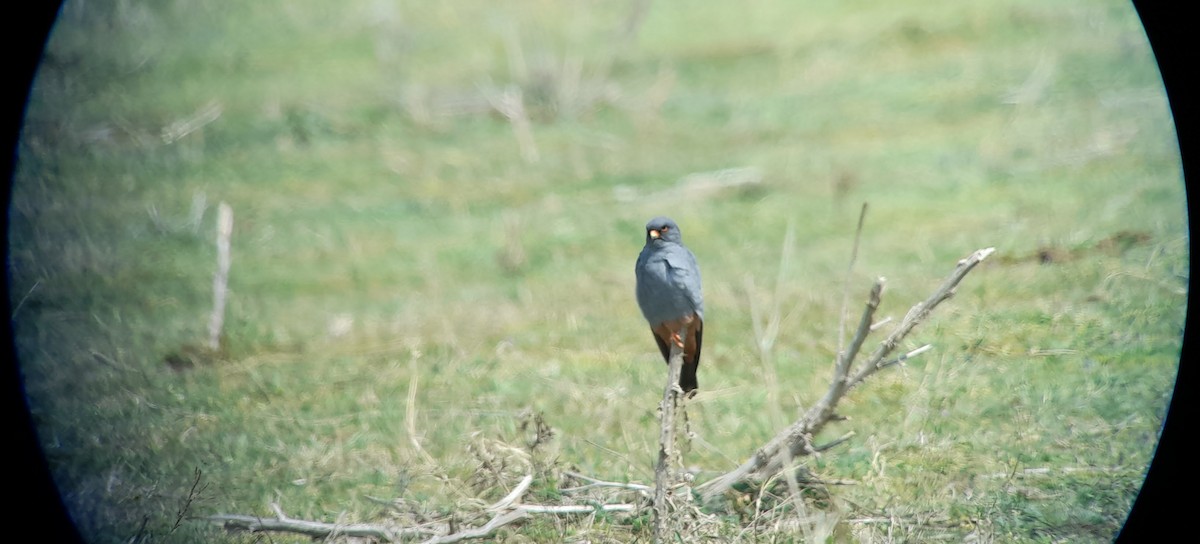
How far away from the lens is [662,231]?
5.82 m

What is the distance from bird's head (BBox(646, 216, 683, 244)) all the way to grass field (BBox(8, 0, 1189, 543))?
1.72 ft

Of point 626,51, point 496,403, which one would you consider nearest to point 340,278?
point 496,403

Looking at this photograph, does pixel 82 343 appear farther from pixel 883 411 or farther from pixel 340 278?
pixel 883 411

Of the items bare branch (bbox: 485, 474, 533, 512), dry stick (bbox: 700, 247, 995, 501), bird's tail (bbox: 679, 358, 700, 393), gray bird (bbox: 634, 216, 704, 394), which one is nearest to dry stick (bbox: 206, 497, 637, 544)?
bare branch (bbox: 485, 474, 533, 512)

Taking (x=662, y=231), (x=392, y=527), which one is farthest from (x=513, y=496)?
(x=662, y=231)

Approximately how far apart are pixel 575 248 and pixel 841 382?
6026 mm

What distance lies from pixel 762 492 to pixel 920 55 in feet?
38.5

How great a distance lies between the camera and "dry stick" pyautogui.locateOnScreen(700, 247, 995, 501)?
15.3 ft

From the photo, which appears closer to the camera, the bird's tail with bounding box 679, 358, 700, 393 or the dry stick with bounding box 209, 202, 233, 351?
the bird's tail with bounding box 679, 358, 700, 393

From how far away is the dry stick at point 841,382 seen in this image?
184 inches

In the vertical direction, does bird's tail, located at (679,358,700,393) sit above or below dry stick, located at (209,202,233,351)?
above

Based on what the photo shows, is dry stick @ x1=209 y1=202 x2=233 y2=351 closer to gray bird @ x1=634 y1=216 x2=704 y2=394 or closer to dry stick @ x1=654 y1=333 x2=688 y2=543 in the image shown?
gray bird @ x1=634 y1=216 x2=704 y2=394

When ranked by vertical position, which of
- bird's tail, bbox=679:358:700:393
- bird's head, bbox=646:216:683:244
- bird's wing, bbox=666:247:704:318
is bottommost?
bird's tail, bbox=679:358:700:393

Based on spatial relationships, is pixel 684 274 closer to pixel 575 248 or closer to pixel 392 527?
pixel 392 527
